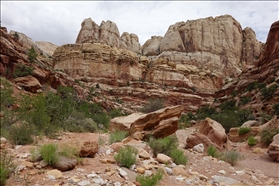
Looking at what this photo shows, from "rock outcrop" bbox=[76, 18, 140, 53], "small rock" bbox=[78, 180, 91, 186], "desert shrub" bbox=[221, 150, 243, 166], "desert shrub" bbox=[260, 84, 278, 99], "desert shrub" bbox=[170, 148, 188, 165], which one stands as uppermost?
"rock outcrop" bbox=[76, 18, 140, 53]

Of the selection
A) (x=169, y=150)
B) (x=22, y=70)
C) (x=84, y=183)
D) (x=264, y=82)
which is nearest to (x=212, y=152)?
(x=169, y=150)

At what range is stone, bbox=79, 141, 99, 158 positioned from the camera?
4.70 m

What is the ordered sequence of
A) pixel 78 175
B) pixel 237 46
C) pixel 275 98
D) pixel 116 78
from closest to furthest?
pixel 78 175
pixel 275 98
pixel 116 78
pixel 237 46

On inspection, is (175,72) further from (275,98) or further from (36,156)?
(36,156)

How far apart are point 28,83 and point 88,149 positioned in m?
16.8

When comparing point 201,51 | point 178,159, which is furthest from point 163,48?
point 178,159

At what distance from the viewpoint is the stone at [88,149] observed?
4704 mm

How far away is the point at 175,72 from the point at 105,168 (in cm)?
4978

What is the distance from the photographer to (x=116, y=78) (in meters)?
48.1

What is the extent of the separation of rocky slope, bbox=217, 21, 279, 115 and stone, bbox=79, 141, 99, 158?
20.8 metres

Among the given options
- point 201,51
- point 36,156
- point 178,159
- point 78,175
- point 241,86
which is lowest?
point 178,159

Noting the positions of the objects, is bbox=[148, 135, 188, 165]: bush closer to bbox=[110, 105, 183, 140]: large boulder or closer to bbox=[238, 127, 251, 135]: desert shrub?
bbox=[110, 105, 183, 140]: large boulder

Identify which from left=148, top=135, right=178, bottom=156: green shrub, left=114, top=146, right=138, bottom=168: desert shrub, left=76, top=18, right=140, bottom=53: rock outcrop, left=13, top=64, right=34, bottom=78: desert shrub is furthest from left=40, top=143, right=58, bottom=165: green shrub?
left=76, top=18, right=140, bottom=53: rock outcrop

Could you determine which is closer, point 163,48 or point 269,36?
point 269,36
